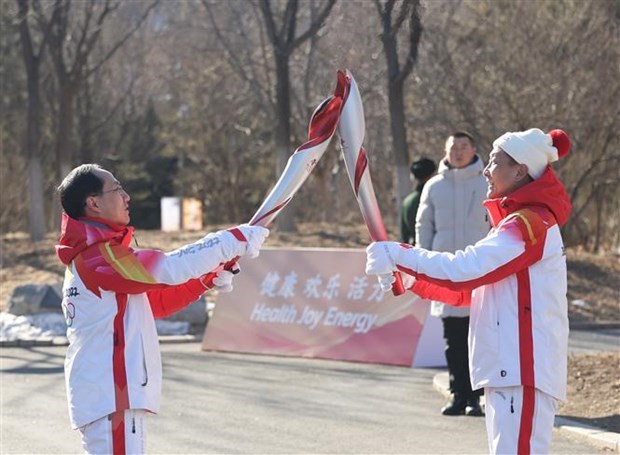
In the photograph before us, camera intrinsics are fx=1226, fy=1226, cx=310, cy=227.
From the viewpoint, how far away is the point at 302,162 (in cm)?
557

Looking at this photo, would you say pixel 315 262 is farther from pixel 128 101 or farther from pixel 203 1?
pixel 128 101

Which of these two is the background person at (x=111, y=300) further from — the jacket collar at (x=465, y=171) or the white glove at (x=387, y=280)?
the jacket collar at (x=465, y=171)

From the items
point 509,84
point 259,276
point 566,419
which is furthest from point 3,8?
point 566,419

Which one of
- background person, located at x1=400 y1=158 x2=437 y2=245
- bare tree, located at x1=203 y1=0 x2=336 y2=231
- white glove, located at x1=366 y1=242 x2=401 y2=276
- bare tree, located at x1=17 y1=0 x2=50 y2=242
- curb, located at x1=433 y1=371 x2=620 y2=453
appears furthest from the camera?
bare tree, located at x1=17 y1=0 x2=50 y2=242

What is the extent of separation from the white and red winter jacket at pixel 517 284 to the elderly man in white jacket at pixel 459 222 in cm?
411

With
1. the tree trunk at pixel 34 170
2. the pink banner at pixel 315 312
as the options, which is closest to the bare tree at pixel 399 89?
the pink banner at pixel 315 312

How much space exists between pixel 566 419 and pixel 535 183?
166 inches

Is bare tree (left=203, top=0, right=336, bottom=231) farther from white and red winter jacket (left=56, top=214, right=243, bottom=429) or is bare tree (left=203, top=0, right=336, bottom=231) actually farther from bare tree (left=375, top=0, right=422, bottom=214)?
white and red winter jacket (left=56, top=214, right=243, bottom=429)

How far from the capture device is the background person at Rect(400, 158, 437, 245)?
11352mm

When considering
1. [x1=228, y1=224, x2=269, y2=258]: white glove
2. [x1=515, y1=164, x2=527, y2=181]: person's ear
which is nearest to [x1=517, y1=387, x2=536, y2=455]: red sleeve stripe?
[x1=515, y1=164, x2=527, y2=181]: person's ear

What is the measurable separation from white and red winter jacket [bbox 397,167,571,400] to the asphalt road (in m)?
3.19

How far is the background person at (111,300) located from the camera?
5.01 m

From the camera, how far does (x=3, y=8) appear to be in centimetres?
2898

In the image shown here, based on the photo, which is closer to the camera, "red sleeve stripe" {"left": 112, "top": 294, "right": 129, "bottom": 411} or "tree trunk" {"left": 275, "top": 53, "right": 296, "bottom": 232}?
"red sleeve stripe" {"left": 112, "top": 294, "right": 129, "bottom": 411}
